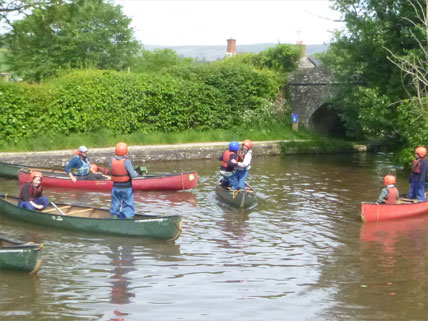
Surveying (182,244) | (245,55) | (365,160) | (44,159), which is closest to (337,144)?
(365,160)

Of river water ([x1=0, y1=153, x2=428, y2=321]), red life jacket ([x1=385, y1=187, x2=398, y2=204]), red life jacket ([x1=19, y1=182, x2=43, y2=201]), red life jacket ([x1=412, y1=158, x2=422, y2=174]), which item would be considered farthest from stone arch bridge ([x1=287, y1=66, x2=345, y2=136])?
red life jacket ([x1=19, y1=182, x2=43, y2=201])

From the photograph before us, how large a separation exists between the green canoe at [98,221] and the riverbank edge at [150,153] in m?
9.46

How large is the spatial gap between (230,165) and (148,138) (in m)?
12.1

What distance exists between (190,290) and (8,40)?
1320 centimetres

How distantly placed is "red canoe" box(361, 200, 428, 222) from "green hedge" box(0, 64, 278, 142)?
50.7 feet

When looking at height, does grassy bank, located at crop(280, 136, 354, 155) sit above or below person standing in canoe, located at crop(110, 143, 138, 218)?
above

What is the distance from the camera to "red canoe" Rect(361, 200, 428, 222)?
15.6 meters

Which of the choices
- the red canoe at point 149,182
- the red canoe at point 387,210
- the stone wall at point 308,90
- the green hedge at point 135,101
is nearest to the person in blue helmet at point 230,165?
the red canoe at point 149,182

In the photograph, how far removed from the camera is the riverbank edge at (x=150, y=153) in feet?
80.0

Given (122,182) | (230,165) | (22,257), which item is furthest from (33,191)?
(230,165)

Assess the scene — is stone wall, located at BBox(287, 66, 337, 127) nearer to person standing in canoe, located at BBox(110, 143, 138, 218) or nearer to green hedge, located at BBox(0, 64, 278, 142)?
green hedge, located at BBox(0, 64, 278, 142)

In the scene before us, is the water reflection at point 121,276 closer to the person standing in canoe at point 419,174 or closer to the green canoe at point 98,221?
the green canoe at point 98,221

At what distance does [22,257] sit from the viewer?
10.7m

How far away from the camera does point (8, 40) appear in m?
20.4
